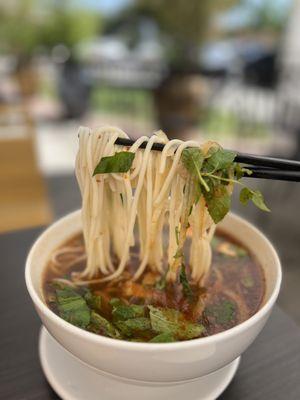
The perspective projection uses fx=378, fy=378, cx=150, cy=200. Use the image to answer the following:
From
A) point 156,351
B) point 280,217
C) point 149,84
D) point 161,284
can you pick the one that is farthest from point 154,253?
point 149,84

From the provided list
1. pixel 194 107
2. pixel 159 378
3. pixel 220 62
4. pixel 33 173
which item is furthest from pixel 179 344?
pixel 220 62

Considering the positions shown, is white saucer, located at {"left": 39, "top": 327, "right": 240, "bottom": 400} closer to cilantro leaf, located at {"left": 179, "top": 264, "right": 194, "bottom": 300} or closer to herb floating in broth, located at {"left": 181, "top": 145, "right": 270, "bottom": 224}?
cilantro leaf, located at {"left": 179, "top": 264, "right": 194, "bottom": 300}

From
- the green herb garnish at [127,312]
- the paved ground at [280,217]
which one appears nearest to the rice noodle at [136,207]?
the green herb garnish at [127,312]

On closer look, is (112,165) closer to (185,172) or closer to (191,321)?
(185,172)

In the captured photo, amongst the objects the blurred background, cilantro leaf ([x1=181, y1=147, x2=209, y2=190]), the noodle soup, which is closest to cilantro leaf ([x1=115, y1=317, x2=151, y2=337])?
the noodle soup

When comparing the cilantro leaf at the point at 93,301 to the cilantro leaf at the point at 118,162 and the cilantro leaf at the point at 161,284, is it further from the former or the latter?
the cilantro leaf at the point at 118,162

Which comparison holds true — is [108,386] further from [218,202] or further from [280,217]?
[280,217]
